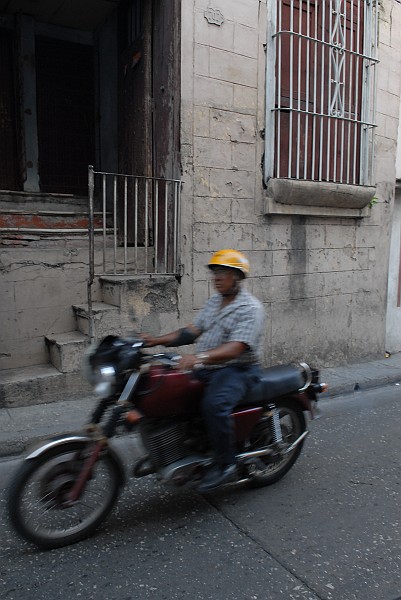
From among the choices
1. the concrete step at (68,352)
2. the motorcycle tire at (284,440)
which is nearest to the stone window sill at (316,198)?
the concrete step at (68,352)

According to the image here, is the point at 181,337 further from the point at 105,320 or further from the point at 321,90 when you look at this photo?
the point at 321,90

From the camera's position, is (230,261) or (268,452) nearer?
(230,261)

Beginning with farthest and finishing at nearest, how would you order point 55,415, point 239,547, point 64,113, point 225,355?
point 64,113, point 55,415, point 225,355, point 239,547

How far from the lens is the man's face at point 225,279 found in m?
3.14

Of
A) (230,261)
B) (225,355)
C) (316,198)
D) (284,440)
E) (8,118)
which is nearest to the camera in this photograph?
(225,355)

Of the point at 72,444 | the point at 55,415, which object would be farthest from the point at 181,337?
the point at 55,415

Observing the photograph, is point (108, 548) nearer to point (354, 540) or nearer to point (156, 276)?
point (354, 540)

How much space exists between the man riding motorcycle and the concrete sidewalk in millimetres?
1809

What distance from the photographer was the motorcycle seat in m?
3.28

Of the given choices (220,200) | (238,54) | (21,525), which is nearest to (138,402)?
(21,525)

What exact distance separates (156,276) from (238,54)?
2795mm

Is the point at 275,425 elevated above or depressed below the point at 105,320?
below

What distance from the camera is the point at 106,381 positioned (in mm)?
2709

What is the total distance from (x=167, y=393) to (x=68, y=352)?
2499mm
